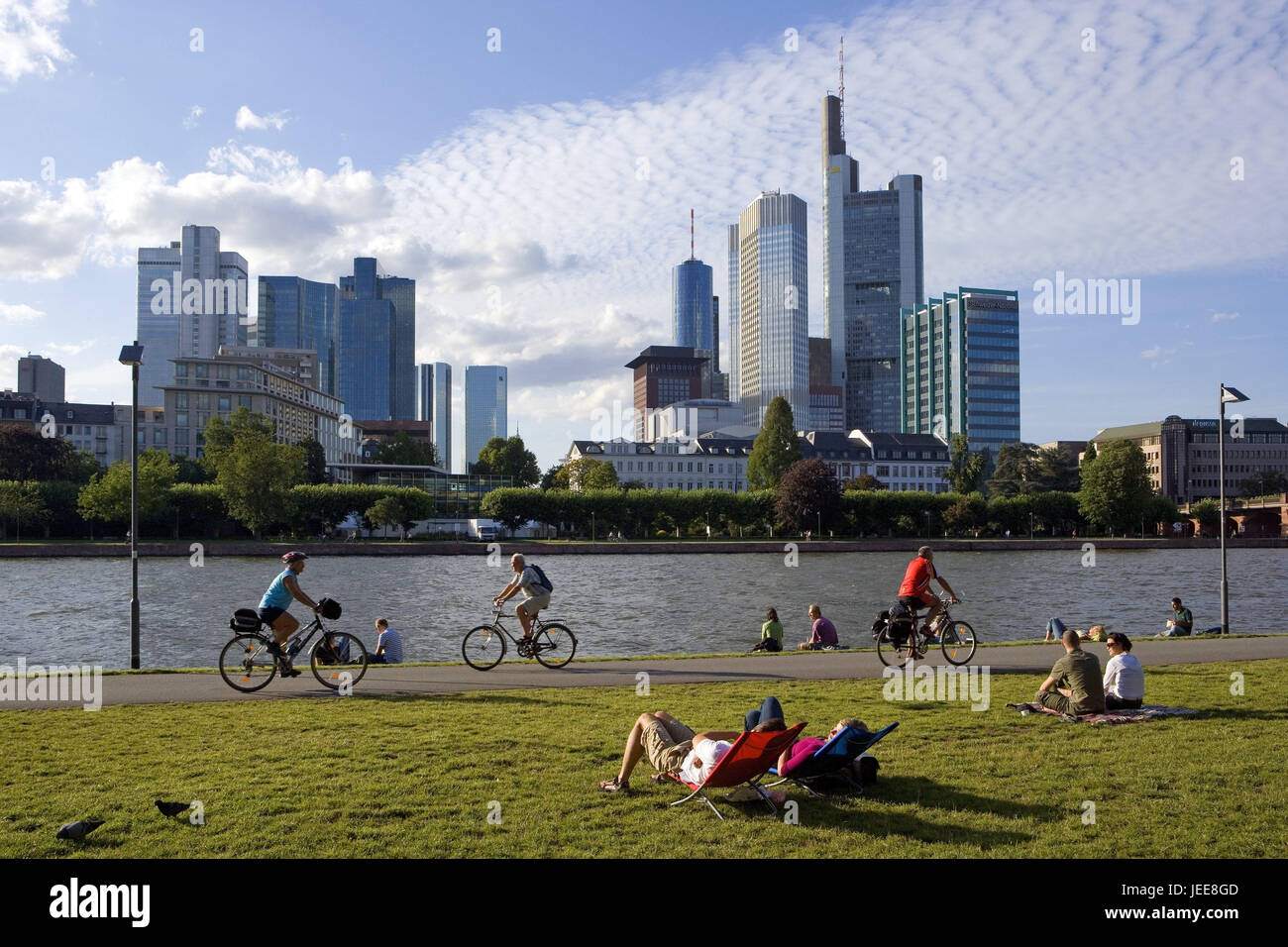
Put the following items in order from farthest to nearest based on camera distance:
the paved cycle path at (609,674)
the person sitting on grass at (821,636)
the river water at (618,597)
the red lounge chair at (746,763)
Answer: the river water at (618,597)
the person sitting on grass at (821,636)
the paved cycle path at (609,674)
the red lounge chair at (746,763)

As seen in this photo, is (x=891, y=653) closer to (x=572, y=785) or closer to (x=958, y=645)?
(x=958, y=645)

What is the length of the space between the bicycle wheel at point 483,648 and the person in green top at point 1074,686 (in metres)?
9.24

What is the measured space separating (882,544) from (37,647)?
90.6 m

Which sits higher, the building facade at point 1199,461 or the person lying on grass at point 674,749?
the building facade at point 1199,461

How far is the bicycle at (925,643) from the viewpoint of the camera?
17516mm

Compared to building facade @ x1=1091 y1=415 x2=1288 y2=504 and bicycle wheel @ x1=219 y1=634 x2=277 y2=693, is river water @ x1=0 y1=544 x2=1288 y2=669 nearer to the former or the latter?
bicycle wheel @ x1=219 y1=634 x2=277 y2=693

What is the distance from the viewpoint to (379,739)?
11.3 m

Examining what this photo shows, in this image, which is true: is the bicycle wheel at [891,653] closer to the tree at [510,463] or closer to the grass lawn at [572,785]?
the grass lawn at [572,785]

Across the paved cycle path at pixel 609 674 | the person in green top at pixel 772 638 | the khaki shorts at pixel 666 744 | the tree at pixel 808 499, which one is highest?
the tree at pixel 808 499

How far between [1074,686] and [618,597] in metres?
39.4

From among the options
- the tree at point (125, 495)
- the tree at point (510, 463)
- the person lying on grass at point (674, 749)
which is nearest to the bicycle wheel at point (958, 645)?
the person lying on grass at point (674, 749)

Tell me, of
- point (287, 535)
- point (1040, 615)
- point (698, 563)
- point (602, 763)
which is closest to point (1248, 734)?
point (602, 763)

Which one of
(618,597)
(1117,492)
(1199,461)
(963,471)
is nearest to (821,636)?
(618,597)

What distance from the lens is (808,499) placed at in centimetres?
11588
